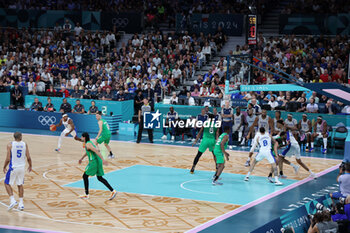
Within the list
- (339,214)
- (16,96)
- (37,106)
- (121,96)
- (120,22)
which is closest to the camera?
(339,214)

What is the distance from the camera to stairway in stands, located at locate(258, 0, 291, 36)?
3581cm

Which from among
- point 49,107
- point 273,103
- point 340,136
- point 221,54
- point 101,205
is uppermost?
point 221,54

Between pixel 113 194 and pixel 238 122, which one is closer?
pixel 113 194

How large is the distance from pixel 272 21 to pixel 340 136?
13550 millimetres

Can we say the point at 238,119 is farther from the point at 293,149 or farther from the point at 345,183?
the point at 345,183

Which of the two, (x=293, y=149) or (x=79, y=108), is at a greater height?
(x=79, y=108)

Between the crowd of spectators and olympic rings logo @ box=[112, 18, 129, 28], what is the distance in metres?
10.8

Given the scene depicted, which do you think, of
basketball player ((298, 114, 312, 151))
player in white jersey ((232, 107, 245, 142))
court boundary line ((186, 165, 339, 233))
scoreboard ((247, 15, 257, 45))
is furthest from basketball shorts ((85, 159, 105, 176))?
scoreboard ((247, 15, 257, 45))

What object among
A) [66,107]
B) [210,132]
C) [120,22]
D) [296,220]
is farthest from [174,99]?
[296,220]

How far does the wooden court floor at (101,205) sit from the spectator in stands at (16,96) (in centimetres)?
1120

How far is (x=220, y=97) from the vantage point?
28.0 metres

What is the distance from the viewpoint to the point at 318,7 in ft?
113

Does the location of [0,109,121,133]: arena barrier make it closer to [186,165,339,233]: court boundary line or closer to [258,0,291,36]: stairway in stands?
[186,165,339,233]: court boundary line

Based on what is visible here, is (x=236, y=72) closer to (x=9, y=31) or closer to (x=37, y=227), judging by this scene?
(x=37, y=227)
